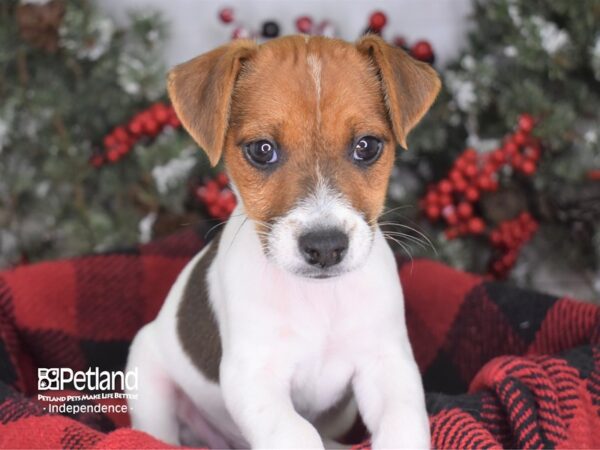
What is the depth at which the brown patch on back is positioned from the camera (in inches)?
105

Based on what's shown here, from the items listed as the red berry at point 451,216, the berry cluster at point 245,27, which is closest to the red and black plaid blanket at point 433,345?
the red berry at point 451,216

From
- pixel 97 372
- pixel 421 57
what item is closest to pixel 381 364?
pixel 97 372

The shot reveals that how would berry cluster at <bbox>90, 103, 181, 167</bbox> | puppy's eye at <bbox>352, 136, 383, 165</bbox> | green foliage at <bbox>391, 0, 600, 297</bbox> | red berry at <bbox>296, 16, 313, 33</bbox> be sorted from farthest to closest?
berry cluster at <bbox>90, 103, 181, 167</bbox> < red berry at <bbox>296, 16, 313, 33</bbox> < green foliage at <bbox>391, 0, 600, 297</bbox> < puppy's eye at <bbox>352, 136, 383, 165</bbox>

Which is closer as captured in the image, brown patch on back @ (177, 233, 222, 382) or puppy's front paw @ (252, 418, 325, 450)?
puppy's front paw @ (252, 418, 325, 450)

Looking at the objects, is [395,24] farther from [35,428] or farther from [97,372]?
[35,428]

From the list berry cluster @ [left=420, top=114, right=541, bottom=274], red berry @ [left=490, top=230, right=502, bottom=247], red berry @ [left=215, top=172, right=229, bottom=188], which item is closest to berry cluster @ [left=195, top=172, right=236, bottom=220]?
red berry @ [left=215, top=172, right=229, bottom=188]

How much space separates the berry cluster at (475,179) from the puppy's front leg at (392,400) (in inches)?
62.5

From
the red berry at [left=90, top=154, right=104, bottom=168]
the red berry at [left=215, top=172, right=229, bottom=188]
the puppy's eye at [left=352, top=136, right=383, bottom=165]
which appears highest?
the puppy's eye at [left=352, top=136, right=383, bottom=165]

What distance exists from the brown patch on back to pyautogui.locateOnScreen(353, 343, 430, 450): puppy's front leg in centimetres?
50

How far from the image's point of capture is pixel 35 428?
8.05 feet

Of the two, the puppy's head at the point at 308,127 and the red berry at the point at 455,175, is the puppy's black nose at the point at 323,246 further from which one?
the red berry at the point at 455,175

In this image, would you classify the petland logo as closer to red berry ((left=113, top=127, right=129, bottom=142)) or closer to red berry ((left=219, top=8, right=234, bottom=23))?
red berry ((left=113, top=127, right=129, bottom=142))

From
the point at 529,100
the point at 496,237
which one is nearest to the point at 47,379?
the point at 496,237

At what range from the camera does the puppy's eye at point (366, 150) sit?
232cm
